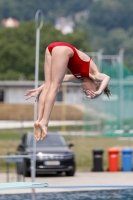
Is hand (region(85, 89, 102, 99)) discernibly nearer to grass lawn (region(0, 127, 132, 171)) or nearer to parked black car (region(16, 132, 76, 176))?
parked black car (region(16, 132, 76, 176))

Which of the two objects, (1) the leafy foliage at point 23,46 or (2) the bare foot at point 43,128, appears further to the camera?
(1) the leafy foliage at point 23,46

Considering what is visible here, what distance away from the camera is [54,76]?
894 centimetres

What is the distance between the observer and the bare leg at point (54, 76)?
888 cm

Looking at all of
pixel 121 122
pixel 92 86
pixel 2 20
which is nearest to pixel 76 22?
pixel 2 20

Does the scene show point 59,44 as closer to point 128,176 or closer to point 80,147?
point 128,176

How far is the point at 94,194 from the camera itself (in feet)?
48.1

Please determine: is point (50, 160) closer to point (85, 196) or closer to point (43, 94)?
point (85, 196)

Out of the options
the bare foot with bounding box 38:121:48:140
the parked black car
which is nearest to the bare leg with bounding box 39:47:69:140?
the bare foot with bounding box 38:121:48:140

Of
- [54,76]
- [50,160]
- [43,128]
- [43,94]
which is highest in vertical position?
[54,76]

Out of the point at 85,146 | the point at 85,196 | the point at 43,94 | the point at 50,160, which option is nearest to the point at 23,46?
the point at 85,146

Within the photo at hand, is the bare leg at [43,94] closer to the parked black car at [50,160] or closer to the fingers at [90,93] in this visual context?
the fingers at [90,93]

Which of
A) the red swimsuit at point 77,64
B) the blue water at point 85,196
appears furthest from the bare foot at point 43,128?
the blue water at point 85,196

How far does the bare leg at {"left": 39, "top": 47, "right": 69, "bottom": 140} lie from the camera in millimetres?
8883

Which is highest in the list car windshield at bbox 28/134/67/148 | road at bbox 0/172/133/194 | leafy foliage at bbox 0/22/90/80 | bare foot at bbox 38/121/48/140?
A: leafy foliage at bbox 0/22/90/80
